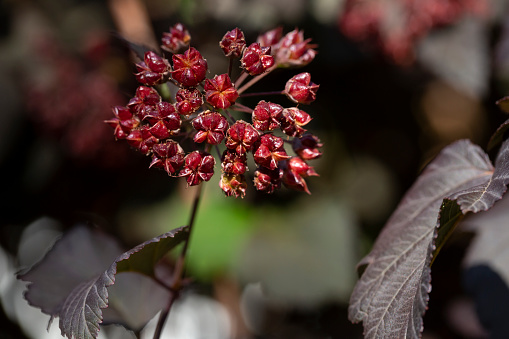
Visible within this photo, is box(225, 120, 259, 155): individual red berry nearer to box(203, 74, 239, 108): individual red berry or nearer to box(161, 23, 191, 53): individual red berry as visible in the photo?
box(203, 74, 239, 108): individual red berry

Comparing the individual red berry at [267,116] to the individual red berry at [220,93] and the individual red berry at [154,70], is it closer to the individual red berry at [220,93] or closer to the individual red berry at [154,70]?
the individual red berry at [220,93]

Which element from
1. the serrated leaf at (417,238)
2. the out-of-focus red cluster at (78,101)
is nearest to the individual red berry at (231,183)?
the serrated leaf at (417,238)

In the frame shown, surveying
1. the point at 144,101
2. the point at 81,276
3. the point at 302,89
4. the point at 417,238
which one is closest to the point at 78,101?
the point at 81,276

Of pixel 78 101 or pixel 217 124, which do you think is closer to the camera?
pixel 217 124

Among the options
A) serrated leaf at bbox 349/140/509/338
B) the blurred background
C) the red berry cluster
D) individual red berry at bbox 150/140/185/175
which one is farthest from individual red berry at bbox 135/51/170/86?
the blurred background

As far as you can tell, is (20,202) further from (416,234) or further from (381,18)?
(416,234)

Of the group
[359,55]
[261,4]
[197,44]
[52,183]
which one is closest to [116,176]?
[52,183]

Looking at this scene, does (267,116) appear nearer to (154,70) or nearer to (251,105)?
(154,70)
